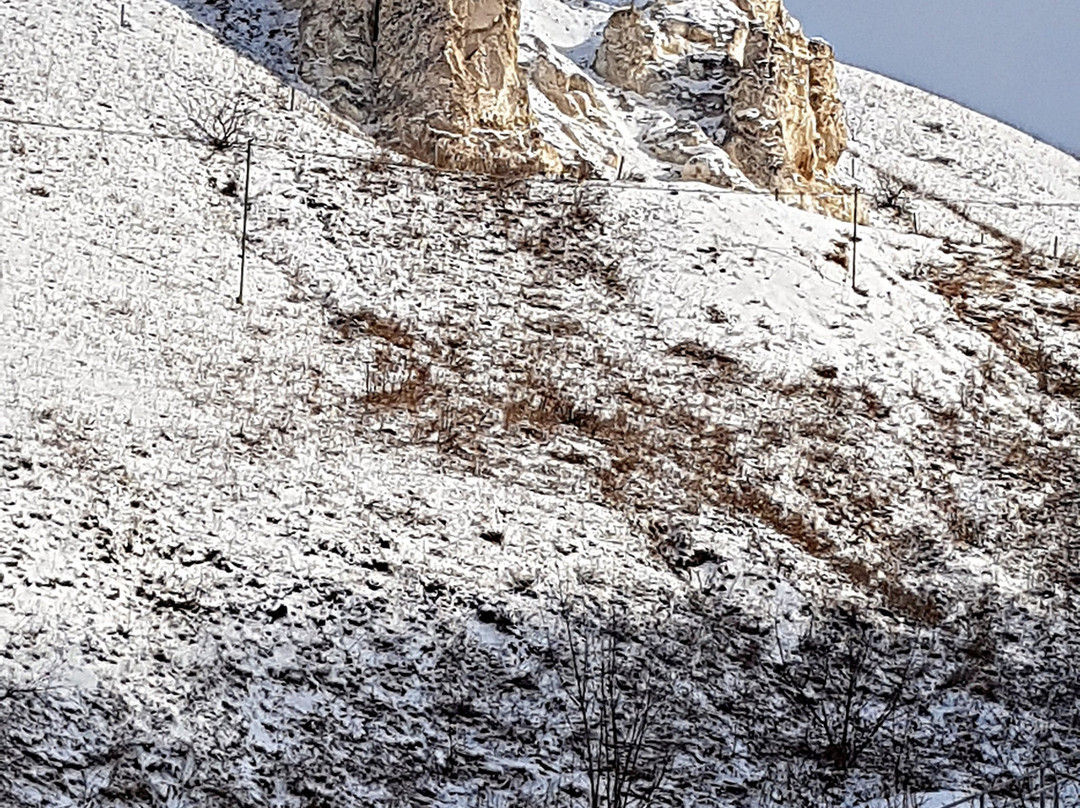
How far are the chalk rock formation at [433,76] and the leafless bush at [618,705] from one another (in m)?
14.8

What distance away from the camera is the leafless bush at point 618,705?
8.45 metres

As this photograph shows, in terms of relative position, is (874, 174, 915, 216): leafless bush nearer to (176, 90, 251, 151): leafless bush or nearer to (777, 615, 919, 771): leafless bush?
(176, 90, 251, 151): leafless bush

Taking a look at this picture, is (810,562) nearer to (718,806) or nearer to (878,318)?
(718,806)

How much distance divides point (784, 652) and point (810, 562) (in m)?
1.95

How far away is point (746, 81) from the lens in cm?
2770

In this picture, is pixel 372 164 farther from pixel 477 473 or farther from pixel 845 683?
pixel 845 683

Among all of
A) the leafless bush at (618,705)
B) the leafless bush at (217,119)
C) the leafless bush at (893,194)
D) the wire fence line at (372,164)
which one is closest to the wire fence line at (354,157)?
the wire fence line at (372,164)

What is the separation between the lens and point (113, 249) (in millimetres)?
16938

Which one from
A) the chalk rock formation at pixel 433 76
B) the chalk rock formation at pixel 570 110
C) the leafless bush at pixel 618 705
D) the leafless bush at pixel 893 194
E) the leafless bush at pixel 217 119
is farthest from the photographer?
the leafless bush at pixel 893 194

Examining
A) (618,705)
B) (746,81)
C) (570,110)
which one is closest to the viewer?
(618,705)

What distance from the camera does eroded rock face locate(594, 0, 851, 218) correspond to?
2728cm

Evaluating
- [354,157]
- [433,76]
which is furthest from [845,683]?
[433,76]

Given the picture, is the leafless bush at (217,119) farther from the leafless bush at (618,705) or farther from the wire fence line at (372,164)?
the leafless bush at (618,705)

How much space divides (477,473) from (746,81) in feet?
59.2
